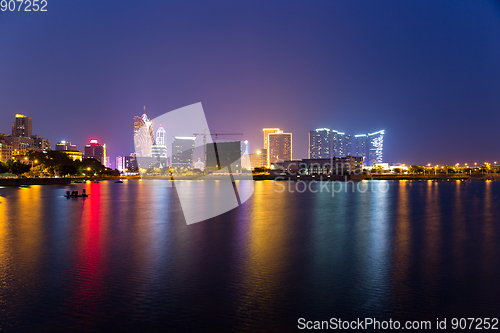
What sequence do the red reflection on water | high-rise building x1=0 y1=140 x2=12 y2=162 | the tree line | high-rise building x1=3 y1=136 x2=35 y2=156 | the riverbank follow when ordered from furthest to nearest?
high-rise building x1=3 y1=136 x2=35 y2=156 < high-rise building x1=0 y1=140 x2=12 y2=162 < the tree line < the riverbank < the red reflection on water

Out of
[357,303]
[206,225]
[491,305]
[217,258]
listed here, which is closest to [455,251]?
[491,305]

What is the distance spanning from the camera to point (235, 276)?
1180cm

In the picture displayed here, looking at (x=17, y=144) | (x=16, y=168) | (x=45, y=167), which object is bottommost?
(x=16, y=168)

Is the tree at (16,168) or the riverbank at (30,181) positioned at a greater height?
the tree at (16,168)

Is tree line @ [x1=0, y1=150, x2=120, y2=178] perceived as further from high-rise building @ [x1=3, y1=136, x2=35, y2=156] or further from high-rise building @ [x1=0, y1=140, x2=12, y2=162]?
high-rise building @ [x1=3, y1=136, x2=35, y2=156]

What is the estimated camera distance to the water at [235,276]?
856 centimetres

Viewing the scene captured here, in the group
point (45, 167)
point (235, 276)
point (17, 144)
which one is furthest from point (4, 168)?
point (235, 276)

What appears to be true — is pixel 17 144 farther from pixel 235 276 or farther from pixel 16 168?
pixel 235 276

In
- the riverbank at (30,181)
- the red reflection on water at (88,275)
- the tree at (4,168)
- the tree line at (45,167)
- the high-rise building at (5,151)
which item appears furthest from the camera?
the high-rise building at (5,151)

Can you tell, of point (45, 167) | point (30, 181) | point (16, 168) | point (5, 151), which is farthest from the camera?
point (5, 151)

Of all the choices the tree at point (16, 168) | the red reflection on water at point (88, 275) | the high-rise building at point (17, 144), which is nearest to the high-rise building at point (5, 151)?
the high-rise building at point (17, 144)

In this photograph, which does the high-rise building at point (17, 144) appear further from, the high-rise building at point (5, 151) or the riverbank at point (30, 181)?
the riverbank at point (30, 181)

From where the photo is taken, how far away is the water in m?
8.56

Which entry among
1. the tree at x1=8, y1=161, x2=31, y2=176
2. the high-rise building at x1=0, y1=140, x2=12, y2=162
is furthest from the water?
the high-rise building at x1=0, y1=140, x2=12, y2=162
